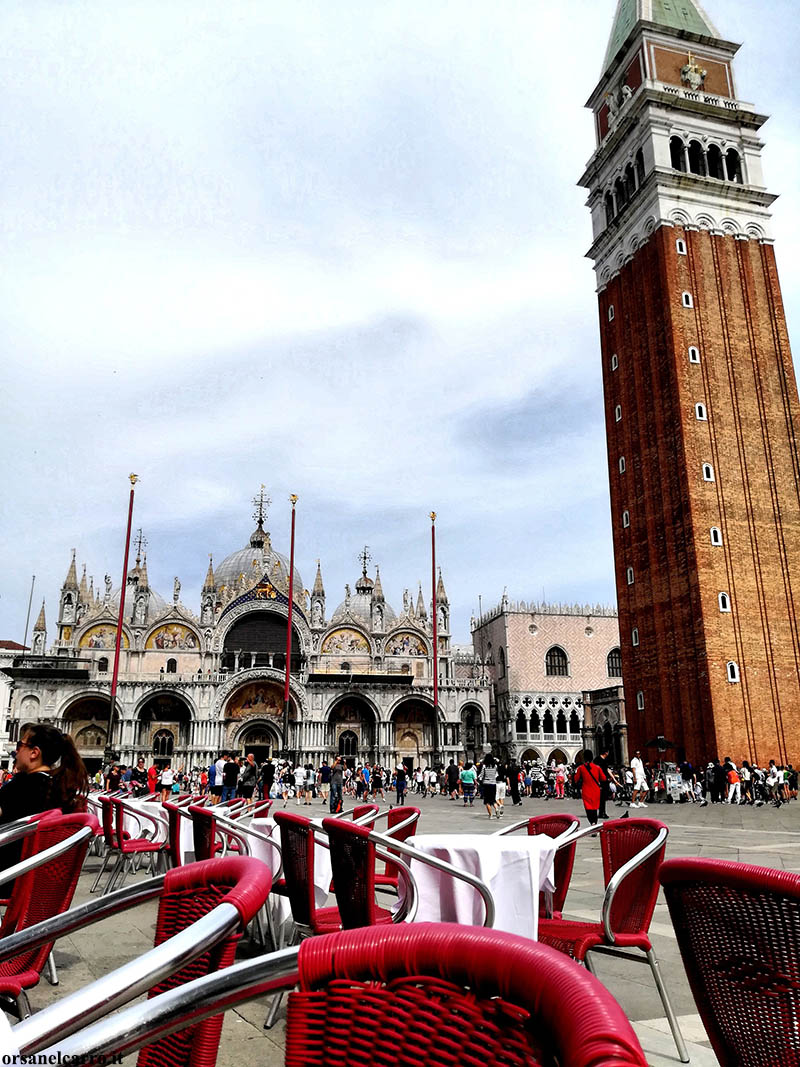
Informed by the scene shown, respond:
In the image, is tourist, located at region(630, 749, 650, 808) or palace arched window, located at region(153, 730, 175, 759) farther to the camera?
palace arched window, located at region(153, 730, 175, 759)

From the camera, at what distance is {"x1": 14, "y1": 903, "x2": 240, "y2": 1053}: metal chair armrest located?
45.2 inches

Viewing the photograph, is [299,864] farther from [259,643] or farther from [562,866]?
[259,643]

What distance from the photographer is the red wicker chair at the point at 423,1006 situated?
896 millimetres

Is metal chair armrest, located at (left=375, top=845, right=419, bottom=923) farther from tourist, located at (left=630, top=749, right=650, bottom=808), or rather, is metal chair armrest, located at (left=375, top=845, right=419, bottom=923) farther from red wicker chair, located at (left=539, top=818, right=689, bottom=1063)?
tourist, located at (left=630, top=749, right=650, bottom=808)

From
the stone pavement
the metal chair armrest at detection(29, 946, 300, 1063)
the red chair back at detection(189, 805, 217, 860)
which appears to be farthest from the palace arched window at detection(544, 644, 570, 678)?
the metal chair armrest at detection(29, 946, 300, 1063)

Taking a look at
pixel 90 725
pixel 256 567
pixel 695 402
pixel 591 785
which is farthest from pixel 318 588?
pixel 591 785

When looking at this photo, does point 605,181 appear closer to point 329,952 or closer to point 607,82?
point 607,82

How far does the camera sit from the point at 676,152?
99.1 feet

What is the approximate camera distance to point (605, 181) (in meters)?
33.0

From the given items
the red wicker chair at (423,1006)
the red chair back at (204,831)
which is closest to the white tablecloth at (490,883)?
the red chair back at (204,831)

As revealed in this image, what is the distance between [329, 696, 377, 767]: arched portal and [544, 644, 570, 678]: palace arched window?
11971mm

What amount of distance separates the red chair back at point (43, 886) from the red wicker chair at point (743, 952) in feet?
7.13

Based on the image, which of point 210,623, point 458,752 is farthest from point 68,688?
point 458,752

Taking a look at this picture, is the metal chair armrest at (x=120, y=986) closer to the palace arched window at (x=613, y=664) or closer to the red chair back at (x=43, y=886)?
the red chair back at (x=43, y=886)
